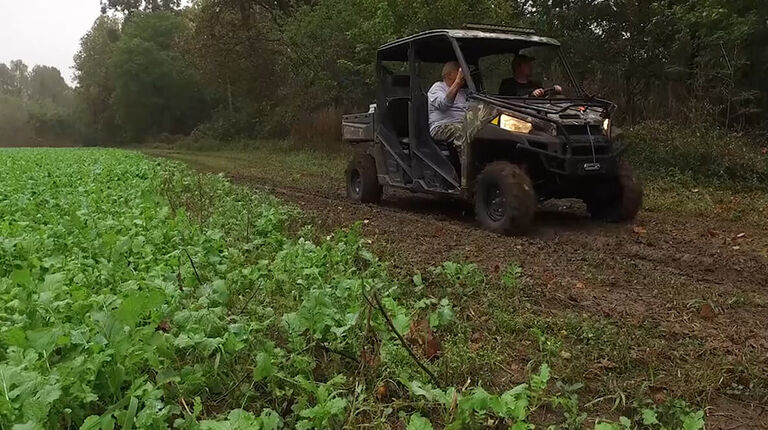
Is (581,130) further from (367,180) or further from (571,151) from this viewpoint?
(367,180)

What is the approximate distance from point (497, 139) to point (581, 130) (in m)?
0.81

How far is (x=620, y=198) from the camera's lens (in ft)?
22.8

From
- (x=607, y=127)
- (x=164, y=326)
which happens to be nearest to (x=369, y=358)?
(x=164, y=326)

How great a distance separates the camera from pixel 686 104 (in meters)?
12.8

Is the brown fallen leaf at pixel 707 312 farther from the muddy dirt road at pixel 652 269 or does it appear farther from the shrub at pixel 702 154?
the shrub at pixel 702 154

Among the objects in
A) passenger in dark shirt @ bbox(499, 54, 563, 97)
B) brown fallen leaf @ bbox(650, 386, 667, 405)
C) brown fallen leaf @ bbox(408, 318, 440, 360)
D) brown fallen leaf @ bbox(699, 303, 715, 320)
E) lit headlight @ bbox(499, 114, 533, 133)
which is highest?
passenger in dark shirt @ bbox(499, 54, 563, 97)

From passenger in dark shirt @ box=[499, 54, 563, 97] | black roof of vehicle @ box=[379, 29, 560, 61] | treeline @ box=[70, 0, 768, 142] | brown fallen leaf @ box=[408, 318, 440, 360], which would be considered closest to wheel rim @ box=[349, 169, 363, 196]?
black roof of vehicle @ box=[379, 29, 560, 61]

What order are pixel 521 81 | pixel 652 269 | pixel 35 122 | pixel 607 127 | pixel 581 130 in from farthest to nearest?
pixel 35 122 → pixel 521 81 → pixel 607 127 → pixel 581 130 → pixel 652 269

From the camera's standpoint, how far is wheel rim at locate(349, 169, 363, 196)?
31.0 ft

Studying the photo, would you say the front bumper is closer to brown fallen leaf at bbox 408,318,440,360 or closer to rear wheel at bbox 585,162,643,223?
rear wheel at bbox 585,162,643,223

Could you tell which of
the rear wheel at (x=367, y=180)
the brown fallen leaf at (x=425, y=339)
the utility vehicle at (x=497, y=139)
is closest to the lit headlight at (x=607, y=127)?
the utility vehicle at (x=497, y=139)

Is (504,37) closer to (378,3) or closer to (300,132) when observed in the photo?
(378,3)

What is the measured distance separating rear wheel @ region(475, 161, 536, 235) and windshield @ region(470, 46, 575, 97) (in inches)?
50.1

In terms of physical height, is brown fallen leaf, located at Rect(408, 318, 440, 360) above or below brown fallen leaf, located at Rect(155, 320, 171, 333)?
below
